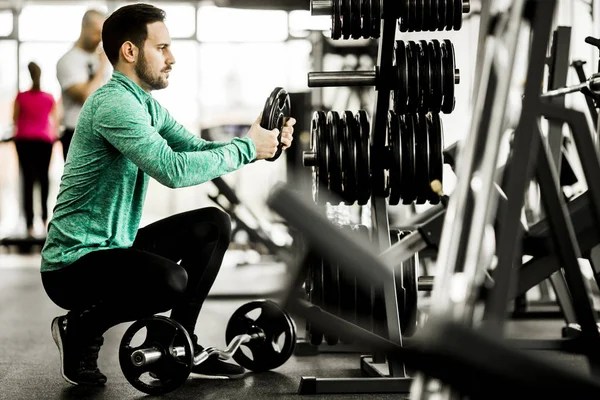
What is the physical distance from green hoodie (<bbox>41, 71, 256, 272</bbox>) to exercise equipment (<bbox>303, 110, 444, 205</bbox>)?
12.1 inches

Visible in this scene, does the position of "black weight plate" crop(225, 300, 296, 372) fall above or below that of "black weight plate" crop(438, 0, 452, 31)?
below

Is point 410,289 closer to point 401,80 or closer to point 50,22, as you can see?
point 401,80

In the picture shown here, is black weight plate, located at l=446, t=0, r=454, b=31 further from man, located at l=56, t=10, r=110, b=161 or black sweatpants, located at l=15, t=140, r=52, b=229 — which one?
black sweatpants, located at l=15, t=140, r=52, b=229

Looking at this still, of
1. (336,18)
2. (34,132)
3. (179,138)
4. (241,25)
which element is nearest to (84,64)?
(179,138)

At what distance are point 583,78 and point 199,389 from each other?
197cm

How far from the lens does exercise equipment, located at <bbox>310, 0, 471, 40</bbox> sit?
7.75 feet

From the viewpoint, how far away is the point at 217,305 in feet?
14.1

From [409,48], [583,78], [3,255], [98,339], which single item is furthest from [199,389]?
[3,255]

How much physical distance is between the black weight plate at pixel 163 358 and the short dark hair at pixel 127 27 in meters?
0.74

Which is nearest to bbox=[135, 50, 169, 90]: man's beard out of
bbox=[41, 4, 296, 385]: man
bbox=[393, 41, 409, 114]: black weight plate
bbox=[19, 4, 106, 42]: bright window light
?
bbox=[41, 4, 296, 385]: man

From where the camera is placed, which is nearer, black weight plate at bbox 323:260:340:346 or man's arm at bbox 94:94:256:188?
man's arm at bbox 94:94:256:188

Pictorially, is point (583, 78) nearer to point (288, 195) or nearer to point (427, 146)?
point (427, 146)

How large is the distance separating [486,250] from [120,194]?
1232 mm

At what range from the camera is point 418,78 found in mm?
2414
